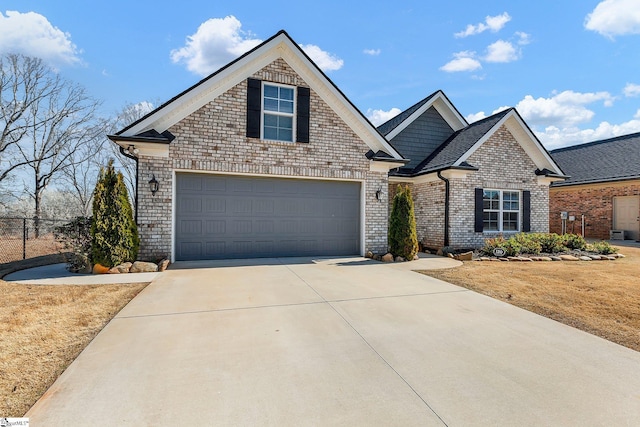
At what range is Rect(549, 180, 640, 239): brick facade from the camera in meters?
16.5

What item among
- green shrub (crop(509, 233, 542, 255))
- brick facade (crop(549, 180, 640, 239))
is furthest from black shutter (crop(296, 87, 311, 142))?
brick facade (crop(549, 180, 640, 239))

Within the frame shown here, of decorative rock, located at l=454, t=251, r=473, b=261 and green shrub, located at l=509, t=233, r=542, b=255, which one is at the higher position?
green shrub, located at l=509, t=233, r=542, b=255

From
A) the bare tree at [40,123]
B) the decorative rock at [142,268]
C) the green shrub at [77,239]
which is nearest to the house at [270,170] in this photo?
the decorative rock at [142,268]

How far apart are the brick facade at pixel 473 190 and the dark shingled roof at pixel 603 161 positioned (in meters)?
7.65

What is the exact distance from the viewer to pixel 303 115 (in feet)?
30.5

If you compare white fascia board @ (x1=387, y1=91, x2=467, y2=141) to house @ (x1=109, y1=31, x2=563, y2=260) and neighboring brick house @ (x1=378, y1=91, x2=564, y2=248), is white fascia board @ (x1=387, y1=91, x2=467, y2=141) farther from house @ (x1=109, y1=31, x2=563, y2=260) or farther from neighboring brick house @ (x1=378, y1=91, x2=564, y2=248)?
house @ (x1=109, y1=31, x2=563, y2=260)

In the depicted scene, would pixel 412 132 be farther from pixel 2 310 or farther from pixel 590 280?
pixel 2 310

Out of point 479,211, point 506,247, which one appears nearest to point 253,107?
point 479,211

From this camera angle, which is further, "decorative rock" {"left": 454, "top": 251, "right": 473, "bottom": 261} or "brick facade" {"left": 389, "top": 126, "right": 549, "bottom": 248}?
"brick facade" {"left": 389, "top": 126, "right": 549, "bottom": 248}

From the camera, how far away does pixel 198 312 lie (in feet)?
14.3

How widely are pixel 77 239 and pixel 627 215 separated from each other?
2326 cm

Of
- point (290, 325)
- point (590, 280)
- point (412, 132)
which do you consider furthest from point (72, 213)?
point (590, 280)

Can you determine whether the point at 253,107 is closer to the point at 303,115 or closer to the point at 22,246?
the point at 303,115

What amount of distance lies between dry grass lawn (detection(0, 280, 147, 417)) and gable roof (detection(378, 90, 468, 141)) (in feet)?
37.5
